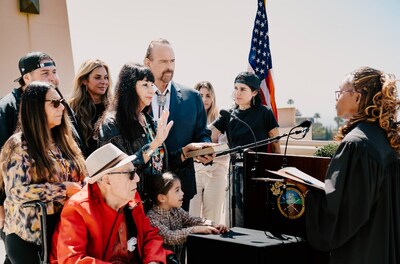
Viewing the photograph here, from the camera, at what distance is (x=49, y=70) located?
325cm

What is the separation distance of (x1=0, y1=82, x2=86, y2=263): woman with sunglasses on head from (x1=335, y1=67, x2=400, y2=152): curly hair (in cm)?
176

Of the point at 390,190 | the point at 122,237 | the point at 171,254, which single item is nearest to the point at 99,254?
the point at 122,237

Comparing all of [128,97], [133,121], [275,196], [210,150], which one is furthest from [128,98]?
[275,196]

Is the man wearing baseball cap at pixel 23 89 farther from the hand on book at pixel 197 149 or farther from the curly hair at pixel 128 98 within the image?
the hand on book at pixel 197 149

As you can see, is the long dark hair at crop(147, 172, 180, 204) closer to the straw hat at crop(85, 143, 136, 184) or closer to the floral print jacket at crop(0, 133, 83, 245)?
the straw hat at crop(85, 143, 136, 184)

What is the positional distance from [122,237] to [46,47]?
4.65 m

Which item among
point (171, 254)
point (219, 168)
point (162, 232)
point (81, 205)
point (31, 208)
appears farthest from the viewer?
point (219, 168)

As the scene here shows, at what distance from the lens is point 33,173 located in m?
2.36

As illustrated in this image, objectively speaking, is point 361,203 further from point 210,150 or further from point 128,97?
point 128,97

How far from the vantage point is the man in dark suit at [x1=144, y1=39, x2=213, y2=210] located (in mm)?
3277

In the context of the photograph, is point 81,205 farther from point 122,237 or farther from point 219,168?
point 219,168

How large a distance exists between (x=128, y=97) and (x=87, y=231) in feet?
3.27

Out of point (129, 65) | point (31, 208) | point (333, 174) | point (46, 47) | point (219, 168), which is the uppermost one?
point (46, 47)

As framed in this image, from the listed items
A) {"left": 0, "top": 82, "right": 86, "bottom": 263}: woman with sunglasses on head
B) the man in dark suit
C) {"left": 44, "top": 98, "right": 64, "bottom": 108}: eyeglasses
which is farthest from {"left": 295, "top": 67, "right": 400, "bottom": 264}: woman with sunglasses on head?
{"left": 44, "top": 98, "right": 64, "bottom": 108}: eyeglasses
